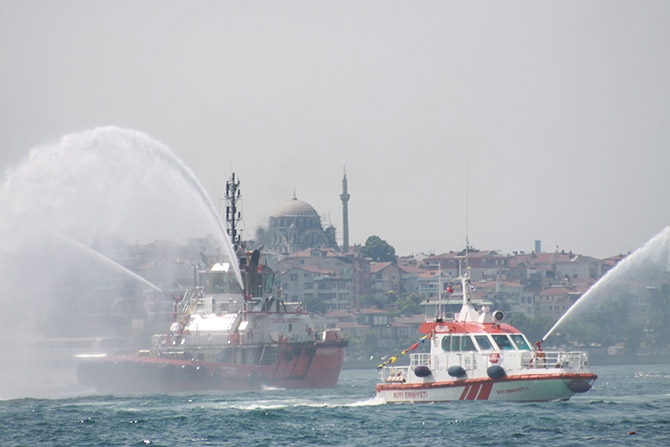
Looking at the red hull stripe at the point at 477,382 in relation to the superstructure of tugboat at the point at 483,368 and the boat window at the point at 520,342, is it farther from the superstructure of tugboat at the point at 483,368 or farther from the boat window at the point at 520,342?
the boat window at the point at 520,342

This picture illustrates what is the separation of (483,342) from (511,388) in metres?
2.17

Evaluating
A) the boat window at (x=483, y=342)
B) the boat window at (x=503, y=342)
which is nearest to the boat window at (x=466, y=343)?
the boat window at (x=483, y=342)

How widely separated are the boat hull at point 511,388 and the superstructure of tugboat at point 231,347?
24.6 m

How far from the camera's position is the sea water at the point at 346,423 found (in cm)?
4059

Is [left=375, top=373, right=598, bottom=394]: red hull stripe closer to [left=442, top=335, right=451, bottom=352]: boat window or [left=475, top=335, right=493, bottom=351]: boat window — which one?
[left=475, top=335, right=493, bottom=351]: boat window

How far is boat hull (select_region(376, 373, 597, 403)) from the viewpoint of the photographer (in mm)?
46375

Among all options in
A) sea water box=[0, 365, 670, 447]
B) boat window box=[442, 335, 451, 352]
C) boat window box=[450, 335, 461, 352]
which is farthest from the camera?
boat window box=[442, 335, 451, 352]

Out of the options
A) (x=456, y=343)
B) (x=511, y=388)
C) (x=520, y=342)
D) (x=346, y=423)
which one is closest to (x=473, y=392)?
(x=511, y=388)

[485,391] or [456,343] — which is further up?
[456,343]

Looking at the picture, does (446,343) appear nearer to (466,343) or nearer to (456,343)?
(456,343)

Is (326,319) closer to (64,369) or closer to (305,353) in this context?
(64,369)

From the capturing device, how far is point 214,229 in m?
71.4

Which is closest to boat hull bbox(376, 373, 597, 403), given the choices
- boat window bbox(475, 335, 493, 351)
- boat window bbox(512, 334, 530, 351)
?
boat window bbox(475, 335, 493, 351)

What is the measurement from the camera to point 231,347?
74.2 metres
